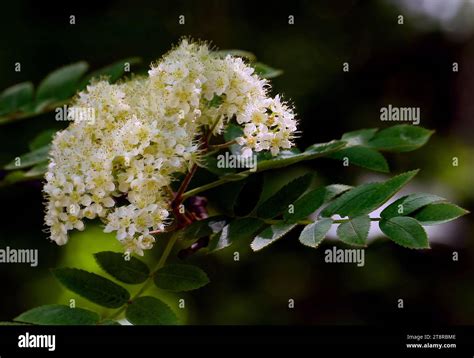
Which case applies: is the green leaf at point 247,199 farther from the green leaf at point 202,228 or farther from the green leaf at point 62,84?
the green leaf at point 62,84

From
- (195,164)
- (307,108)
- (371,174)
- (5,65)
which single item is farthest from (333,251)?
(5,65)

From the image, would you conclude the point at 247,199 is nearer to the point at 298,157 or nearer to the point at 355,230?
the point at 298,157

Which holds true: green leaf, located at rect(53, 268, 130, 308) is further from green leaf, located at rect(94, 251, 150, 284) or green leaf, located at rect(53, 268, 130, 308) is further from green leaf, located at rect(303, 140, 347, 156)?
green leaf, located at rect(303, 140, 347, 156)

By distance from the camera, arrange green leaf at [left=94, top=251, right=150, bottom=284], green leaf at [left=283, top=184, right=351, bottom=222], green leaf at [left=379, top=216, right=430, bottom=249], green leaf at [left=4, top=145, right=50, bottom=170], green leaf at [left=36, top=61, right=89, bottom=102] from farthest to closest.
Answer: green leaf at [left=36, top=61, right=89, bottom=102], green leaf at [left=4, top=145, right=50, bottom=170], green leaf at [left=94, top=251, right=150, bottom=284], green leaf at [left=283, top=184, right=351, bottom=222], green leaf at [left=379, top=216, right=430, bottom=249]

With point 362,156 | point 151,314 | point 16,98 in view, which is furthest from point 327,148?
point 16,98

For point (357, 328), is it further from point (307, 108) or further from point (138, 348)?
point (307, 108)

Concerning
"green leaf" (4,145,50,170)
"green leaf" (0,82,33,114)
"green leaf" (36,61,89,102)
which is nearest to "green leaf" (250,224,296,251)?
"green leaf" (4,145,50,170)
